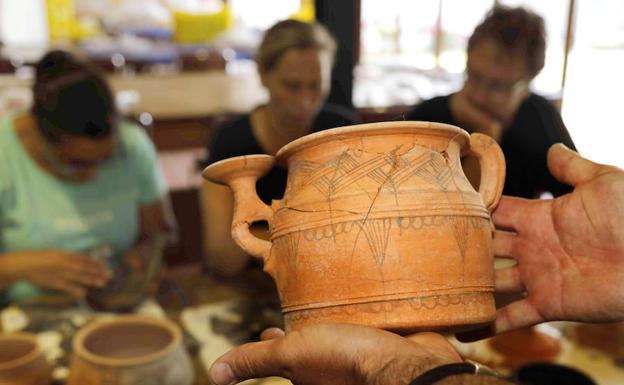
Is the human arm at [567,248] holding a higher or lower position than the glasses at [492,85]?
lower

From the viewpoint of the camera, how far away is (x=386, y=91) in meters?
1.12

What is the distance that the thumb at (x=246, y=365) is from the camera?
526 mm

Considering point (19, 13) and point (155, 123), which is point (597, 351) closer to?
point (155, 123)

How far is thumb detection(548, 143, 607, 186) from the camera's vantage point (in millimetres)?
A: 668

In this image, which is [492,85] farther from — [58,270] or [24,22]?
[24,22]

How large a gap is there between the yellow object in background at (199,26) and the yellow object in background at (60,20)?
782 millimetres

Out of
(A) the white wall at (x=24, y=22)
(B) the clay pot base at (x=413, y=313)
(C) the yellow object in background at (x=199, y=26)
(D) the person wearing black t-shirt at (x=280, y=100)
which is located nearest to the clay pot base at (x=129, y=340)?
(D) the person wearing black t-shirt at (x=280, y=100)

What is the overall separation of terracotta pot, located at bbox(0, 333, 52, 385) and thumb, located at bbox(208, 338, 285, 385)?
36 cm

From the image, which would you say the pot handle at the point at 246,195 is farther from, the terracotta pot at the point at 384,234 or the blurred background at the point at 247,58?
the blurred background at the point at 247,58

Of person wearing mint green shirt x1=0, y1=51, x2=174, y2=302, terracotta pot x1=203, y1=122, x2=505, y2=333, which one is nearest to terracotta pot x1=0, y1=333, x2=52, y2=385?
person wearing mint green shirt x1=0, y1=51, x2=174, y2=302

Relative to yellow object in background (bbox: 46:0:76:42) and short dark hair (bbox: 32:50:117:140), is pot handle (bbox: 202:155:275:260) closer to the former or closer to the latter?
short dark hair (bbox: 32:50:117:140)

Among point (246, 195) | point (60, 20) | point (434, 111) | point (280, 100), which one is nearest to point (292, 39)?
point (280, 100)

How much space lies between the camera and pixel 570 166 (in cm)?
68

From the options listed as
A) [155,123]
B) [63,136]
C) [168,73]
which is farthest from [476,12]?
[168,73]
